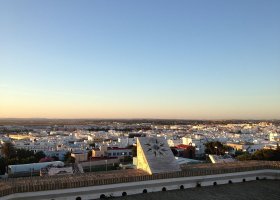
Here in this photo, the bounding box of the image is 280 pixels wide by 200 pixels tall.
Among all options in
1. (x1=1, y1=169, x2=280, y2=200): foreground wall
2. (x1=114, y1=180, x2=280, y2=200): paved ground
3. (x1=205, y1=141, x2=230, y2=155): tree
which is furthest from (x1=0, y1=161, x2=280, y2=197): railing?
(x1=205, y1=141, x2=230, y2=155): tree

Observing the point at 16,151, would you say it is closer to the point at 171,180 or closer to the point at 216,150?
the point at 216,150

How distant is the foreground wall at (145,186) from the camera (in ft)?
27.9

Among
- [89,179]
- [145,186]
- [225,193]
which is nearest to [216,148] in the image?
[225,193]

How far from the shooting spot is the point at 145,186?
9648 millimetres

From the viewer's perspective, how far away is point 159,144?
11.1 m

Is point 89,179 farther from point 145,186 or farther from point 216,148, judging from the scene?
point 216,148

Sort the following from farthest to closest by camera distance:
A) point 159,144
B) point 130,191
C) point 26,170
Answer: point 26,170
point 159,144
point 130,191

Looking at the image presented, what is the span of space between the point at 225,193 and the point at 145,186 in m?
2.29

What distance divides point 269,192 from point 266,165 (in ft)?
6.54

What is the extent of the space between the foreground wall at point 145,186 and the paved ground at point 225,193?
0.19 meters

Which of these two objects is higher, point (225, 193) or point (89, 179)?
point (89, 179)

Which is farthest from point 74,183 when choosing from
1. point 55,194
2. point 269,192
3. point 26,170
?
point 26,170

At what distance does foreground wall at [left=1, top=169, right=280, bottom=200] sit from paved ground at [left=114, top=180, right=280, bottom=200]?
0.64 feet

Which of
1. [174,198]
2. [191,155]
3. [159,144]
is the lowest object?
[191,155]
